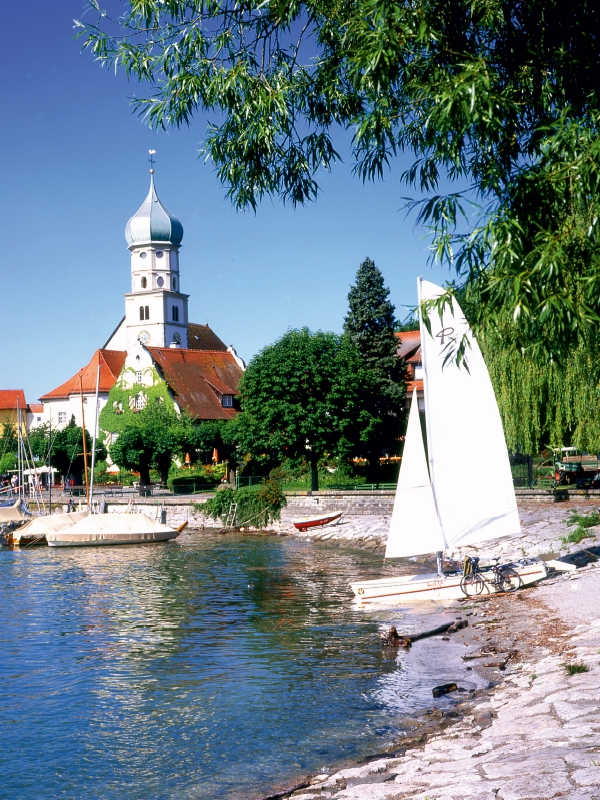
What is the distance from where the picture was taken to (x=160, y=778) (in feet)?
39.5

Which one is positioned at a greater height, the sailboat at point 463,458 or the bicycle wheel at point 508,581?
the sailboat at point 463,458

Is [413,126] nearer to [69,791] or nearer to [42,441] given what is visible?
[69,791]

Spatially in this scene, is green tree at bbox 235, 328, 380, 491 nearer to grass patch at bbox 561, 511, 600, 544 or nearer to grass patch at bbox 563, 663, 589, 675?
grass patch at bbox 561, 511, 600, 544

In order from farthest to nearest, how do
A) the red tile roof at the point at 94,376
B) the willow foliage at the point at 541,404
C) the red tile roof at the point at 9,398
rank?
the red tile roof at the point at 9,398 < the red tile roof at the point at 94,376 < the willow foliage at the point at 541,404

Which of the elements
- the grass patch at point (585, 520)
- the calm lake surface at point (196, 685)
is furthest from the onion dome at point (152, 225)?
the grass patch at point (585, 520)

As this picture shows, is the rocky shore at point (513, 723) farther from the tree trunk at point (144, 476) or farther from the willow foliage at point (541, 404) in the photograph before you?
the tree trunk at point (144, 476)

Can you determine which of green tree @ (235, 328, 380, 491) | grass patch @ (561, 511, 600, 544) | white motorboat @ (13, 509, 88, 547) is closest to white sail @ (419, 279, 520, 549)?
grass patch @ (561, 511, 600, 544)

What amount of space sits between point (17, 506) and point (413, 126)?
181 ft

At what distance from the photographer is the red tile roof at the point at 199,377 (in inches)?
3250

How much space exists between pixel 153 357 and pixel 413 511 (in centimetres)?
6307

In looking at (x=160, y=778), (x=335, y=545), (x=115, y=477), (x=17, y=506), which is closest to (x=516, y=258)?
(x=160, y=778)

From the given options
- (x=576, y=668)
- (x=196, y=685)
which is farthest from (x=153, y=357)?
(x=576, y=668)

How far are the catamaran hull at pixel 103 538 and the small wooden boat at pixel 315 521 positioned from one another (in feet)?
23.9

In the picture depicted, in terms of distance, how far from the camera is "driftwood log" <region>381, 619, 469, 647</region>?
63.1ft
